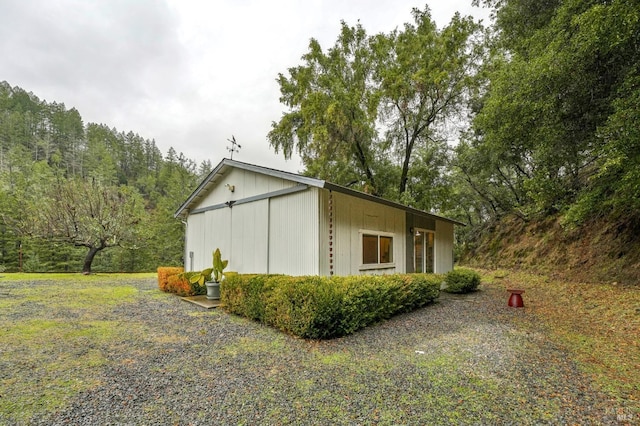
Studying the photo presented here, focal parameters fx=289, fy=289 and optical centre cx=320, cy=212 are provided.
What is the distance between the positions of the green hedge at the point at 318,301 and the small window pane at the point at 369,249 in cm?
120

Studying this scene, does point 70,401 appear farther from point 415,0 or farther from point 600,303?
point 415,0

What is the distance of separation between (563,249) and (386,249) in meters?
8.93

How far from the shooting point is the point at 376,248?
26.9 ft

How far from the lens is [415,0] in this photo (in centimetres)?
1370

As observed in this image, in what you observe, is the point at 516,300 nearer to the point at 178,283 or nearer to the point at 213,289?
the point at 213,289

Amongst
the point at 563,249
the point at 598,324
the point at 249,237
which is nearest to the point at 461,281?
the point at 598,324

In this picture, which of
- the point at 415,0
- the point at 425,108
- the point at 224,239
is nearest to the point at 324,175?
the point at 425,108

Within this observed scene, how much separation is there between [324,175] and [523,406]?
41.6ft

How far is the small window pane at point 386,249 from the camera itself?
8422 mm

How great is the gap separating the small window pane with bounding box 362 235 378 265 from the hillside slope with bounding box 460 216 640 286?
705cm

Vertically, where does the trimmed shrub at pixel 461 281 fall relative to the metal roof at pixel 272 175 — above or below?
below

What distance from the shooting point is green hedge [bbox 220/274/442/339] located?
4.78m

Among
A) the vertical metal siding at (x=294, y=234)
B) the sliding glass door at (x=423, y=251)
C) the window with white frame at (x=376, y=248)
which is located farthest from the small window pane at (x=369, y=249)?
the sliding glass door at (x=423, y=251)

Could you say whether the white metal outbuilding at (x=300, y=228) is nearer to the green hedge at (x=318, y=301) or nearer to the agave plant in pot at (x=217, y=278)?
the agave plant in pot at (x=217, y=278)
